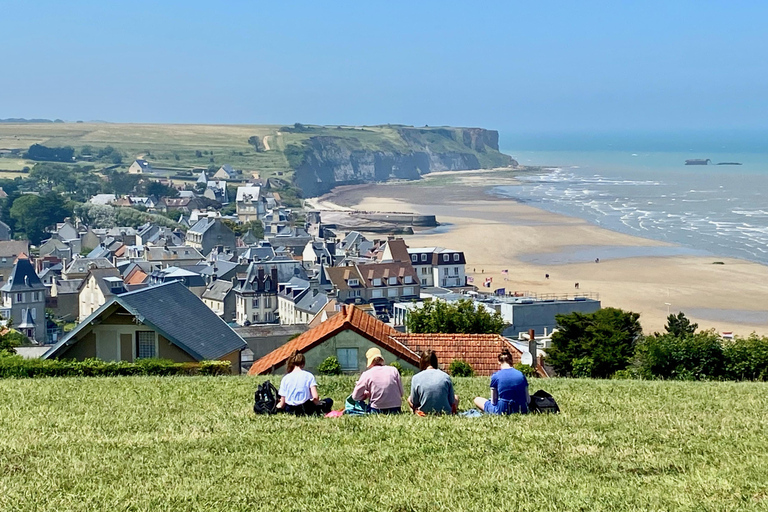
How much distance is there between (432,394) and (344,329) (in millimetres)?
8930

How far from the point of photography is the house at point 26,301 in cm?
5059

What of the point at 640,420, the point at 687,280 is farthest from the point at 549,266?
the point at 640,420

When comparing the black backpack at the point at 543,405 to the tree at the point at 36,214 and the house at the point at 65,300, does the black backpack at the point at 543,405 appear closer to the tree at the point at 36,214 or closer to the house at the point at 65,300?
the house at the point at 65,300

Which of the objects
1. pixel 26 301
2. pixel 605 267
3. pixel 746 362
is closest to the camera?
pixel 746 362

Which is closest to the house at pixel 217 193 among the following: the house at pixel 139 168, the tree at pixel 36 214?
the tree at pixel 36 214

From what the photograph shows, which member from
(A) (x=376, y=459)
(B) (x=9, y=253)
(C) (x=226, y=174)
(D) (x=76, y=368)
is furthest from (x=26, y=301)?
(C) (x=226, y=174)

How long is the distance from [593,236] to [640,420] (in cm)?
8315

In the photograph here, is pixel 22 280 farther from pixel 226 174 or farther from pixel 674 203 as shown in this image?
pixel 226 174

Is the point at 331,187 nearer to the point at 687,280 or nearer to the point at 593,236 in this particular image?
the point at 593,236

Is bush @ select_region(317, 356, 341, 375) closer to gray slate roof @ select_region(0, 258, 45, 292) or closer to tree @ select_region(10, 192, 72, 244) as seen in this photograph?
gray slate roof @ select_region(0, 258, 45, 292)

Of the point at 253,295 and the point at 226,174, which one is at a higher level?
the point at 226,174

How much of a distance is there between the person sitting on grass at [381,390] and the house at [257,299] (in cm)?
4631

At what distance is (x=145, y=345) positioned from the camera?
19453 millimetres

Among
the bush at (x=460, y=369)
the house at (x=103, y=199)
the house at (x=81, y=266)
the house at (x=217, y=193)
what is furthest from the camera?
the house at (x=217, y=193)
